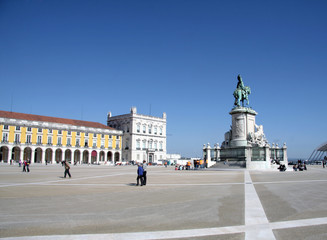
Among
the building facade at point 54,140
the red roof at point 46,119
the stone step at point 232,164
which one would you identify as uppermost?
the red roof at point 46,119

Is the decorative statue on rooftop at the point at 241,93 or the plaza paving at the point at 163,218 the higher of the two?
the decorative statue on rooftop at the point at 241,93

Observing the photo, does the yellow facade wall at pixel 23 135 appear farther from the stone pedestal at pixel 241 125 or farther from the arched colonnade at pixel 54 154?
the stone pedestal at pixel 241 125

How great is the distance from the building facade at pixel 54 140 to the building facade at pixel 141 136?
3296 mm

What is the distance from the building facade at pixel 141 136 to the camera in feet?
299

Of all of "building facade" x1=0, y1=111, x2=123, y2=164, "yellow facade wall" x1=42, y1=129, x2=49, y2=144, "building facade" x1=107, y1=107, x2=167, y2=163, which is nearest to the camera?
"building facade" x1=0, y1=111, x2=123, y2=164

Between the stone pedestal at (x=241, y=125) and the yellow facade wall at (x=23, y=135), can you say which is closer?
the stone pedestal at (x=241, y=125)

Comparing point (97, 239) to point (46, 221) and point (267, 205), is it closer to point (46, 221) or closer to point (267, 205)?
point (46, 221)

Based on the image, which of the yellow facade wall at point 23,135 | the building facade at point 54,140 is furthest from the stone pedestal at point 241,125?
the yellow facade wall at point 23,135

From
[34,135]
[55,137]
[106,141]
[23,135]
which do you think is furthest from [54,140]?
[106,141]

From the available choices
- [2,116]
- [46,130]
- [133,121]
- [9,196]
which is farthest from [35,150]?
[9,196]

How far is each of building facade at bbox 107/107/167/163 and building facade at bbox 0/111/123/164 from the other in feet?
10.8

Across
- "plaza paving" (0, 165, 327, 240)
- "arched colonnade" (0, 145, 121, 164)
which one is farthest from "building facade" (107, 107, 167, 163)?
"plaza paving" (0, 165, 327, 240)

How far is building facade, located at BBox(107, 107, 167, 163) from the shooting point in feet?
299

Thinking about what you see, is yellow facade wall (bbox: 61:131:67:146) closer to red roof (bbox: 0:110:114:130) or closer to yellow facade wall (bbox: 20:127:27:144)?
red roof (bbox: 0:110:114:130)
